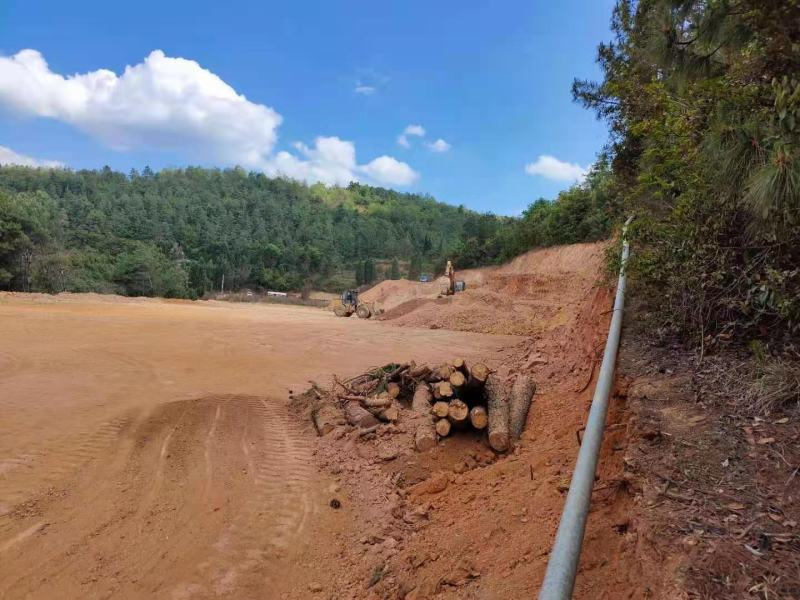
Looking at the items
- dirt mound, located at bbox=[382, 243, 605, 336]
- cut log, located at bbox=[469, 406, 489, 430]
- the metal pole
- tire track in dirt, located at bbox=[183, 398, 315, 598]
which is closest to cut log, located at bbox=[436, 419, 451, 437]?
cut log, located at bbox=[469, 406, 489, 430]

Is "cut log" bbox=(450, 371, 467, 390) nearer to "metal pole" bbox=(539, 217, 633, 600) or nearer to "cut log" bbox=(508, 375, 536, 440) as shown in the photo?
"cut log" bbox=(508, 375, 536, 440)

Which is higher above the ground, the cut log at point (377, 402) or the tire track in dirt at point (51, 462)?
the cut log at point (377, 402)

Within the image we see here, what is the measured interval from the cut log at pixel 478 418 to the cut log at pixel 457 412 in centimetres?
6

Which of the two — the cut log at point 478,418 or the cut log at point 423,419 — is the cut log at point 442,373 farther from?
the cut log at point 478,418

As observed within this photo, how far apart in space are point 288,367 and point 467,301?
1168cm

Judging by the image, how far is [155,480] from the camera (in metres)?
4.58

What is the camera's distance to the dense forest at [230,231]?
32.6m

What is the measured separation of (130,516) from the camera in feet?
13.0

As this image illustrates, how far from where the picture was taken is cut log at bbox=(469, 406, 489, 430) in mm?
4995

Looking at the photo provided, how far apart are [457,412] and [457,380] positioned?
402mm

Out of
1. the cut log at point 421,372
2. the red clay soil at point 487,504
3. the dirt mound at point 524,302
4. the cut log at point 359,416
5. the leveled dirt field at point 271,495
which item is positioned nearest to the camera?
the red clay soil at point 487,504

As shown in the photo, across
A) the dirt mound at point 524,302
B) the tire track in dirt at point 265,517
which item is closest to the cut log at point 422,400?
the tire track in dirt at point 265,517

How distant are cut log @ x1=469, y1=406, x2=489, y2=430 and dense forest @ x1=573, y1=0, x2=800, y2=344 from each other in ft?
6.53

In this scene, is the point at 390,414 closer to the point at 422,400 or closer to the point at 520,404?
the point at 422,400
